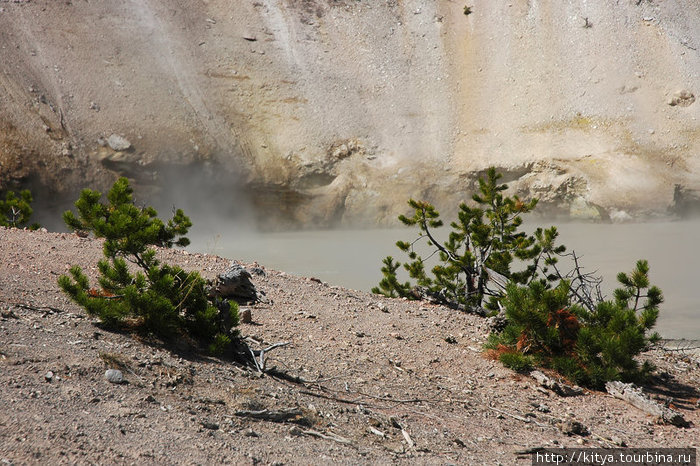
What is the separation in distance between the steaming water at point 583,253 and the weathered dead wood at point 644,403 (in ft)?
22.2

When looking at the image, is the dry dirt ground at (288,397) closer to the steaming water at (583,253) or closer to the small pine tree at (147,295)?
the small pine tree at (147,295)

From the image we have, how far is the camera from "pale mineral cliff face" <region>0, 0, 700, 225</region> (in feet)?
95.8

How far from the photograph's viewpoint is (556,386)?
6.12 m

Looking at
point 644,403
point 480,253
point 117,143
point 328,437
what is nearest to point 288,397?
point 328,437

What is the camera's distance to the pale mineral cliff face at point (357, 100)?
95.8ft

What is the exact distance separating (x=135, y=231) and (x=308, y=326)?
235 cm

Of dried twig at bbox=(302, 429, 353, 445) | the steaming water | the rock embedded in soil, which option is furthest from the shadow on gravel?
the steaming water

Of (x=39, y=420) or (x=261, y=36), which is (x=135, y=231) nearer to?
(x=39, y=420)

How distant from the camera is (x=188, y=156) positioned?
2991cm

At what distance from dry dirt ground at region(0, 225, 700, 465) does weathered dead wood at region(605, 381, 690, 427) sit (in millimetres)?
82

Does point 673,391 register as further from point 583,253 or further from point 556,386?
point 583,253

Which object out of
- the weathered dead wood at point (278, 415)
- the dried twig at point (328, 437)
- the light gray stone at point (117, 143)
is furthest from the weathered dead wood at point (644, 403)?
the light gray stone at point (117, 143)

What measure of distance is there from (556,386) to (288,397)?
284cm

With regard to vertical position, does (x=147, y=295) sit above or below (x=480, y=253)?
below
